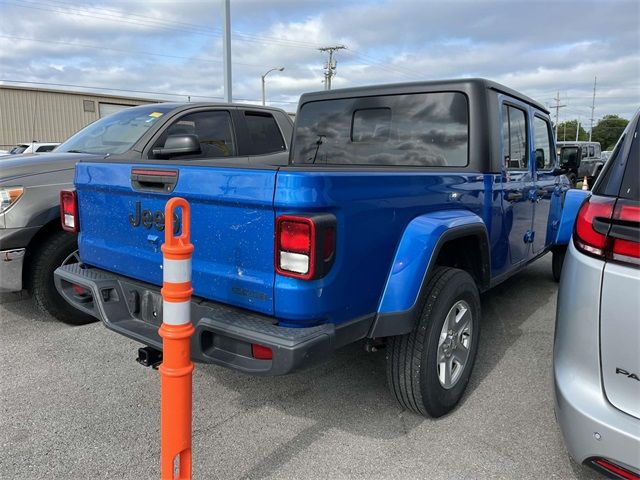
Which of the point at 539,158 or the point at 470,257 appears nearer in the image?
the point at 470,257

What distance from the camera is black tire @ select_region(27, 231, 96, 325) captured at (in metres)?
4.13

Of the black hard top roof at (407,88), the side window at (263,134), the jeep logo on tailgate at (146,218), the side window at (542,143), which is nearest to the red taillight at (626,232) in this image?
the black hard top roof at (407,88)

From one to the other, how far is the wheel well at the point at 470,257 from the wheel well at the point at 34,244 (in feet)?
10.4

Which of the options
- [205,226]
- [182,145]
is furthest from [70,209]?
[205,226]

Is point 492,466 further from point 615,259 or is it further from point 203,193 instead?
point 203,193

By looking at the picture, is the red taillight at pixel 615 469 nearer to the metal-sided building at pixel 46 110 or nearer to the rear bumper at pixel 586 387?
the rear bumper at pixel 586 387

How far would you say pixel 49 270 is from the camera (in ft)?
13.6

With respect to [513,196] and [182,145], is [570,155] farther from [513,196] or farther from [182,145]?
[182,145]

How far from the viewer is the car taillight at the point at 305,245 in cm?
203

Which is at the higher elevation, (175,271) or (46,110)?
(46,110)

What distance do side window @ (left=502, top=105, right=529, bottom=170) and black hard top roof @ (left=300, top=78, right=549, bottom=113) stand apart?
0.47 feet

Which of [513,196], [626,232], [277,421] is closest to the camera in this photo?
[626,232]

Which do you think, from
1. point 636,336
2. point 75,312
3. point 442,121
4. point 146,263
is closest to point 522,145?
point 442,121

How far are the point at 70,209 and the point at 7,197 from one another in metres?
1.09
